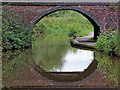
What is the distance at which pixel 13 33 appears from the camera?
10773 millimetres

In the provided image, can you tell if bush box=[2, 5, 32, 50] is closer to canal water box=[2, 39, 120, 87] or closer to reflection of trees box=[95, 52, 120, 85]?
canal water box=[2, 39, 120, 87]

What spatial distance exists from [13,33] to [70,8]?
10.3ft

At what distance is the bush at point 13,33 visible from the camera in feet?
33.4

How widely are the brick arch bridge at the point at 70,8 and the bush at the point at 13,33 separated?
37cm

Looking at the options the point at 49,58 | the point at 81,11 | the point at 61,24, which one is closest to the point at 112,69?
the point at 49,58

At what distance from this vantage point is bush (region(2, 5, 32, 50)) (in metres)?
10.2

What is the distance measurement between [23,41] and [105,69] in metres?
5.73

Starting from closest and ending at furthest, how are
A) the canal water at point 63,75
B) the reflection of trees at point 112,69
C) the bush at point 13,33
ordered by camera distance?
the canal water at point 63,75
the reflection of trees at point 112,69
the bush at point 13,33

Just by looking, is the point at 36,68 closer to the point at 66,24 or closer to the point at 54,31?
the point at 54,31

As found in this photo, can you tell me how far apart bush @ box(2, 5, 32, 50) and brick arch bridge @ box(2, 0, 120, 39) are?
0.37 metres

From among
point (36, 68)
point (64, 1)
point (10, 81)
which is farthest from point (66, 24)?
point (10, 81)

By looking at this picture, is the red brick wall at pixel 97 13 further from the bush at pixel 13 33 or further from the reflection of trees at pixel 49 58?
the reflection of trees at pixel 49 58

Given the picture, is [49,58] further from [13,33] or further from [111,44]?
[13,33]

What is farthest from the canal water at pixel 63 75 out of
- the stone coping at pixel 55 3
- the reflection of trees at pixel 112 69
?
the stone coping at pixel 55 3
